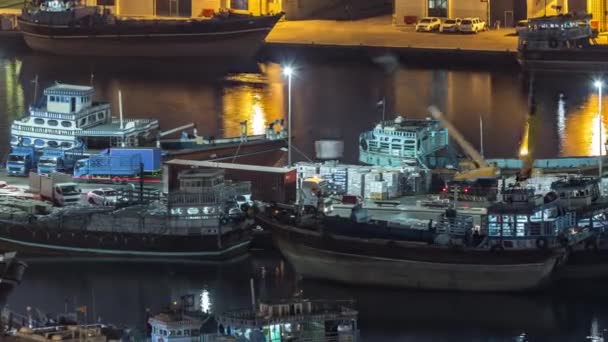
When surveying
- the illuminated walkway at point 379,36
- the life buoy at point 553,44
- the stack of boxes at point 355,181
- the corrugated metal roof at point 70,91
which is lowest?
the stack of boxes at point 355,181

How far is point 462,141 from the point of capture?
97.5ft

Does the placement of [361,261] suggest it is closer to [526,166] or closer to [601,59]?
[526,166]

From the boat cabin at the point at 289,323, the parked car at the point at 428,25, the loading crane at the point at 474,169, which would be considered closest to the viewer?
the boat cabin at the point at 289,323

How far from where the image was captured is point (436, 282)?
22.9 metres

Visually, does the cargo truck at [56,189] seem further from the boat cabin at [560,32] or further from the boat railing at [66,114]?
the boat cabin at [560,32]

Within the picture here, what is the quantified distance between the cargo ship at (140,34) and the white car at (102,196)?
1636 cm

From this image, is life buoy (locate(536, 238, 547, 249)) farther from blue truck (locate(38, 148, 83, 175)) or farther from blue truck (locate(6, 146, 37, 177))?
blue truck (locate(6, 146, 37, 177))

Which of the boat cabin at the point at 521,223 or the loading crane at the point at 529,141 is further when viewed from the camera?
the loading crane at the point at 529,141

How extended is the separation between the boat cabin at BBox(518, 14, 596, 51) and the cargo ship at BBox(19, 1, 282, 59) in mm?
4668

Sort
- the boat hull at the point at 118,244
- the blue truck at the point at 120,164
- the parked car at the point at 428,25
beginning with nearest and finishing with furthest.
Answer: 1. the boat hull at the point at 118,244
2. the blue truck at the point at 120,164
3. the parked car at the point at 428,25

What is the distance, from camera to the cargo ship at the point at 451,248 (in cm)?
2280

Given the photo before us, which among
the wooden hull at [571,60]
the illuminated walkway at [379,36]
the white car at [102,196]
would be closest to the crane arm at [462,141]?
the white car at [102,196]

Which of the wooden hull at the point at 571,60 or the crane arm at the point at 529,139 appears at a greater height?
the wooden hull at the point at 571,60

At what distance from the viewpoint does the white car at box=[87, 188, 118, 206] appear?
2531 cm
